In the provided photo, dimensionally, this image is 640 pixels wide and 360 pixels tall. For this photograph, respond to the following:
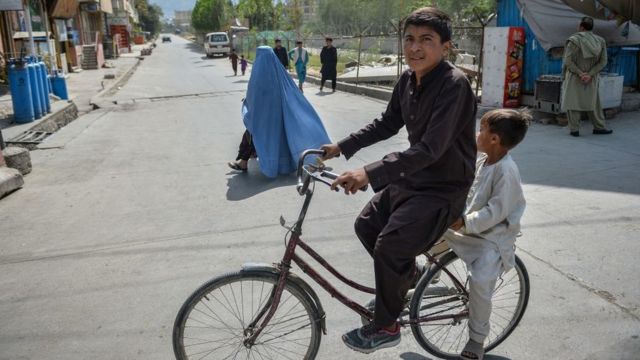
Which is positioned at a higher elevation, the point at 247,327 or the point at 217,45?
the point at 217,45

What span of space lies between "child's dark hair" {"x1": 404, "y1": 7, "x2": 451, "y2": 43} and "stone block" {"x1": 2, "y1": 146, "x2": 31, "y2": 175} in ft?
21.8

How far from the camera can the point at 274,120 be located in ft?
23.5

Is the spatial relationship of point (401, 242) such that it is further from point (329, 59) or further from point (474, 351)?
point (329, 59)

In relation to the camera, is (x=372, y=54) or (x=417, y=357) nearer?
(x=417, y=357)

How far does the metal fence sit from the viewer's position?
53.4 feet

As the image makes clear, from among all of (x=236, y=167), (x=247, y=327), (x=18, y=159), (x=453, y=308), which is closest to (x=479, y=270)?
(x=453, y=308)

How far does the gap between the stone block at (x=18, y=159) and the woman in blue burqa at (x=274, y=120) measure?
315 centimetres

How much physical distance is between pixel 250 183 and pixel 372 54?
110 ft

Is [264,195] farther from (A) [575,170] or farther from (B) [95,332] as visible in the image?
(A) [575,170]

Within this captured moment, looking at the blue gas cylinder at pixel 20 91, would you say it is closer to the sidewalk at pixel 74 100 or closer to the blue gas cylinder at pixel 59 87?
the sidewalk at pixel 74 100

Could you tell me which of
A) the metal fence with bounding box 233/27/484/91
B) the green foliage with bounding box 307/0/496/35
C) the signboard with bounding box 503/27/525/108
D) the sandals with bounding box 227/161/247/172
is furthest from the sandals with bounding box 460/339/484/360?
the green foliage with bounding box 307/0/496/35

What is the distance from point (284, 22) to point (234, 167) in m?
65.1

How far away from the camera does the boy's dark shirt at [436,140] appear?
2.42 metres

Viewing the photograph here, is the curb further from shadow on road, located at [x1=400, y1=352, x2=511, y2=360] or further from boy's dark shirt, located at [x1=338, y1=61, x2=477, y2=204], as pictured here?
boy's dark shirt, located at [x1=338, y1=61, x2=477, y2=204]
